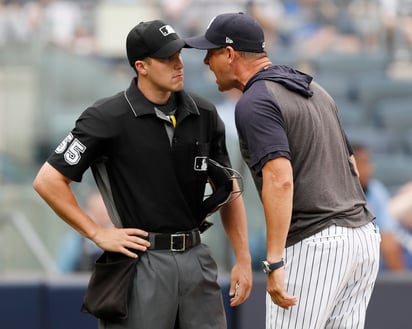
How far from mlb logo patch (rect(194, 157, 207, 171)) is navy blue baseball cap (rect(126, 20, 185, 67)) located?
0.46m

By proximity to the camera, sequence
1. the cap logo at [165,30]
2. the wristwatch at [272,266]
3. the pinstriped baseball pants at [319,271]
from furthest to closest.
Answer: the cap logo at [165,30] < the pinstriped baseball pants at [319,271] < the wristwatch at [272,266]

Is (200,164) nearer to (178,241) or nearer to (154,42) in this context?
(178,241)

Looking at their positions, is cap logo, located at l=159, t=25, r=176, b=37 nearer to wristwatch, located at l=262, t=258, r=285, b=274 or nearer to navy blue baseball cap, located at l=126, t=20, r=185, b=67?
navy blue baseball cap, located at l=126, t=20, r=185, b=67

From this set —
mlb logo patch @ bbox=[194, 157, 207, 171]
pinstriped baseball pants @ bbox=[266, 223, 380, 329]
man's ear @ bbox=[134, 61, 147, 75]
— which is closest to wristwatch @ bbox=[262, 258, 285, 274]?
pinstriped baseball pants @ bbox=[266, 223, 380, 329]

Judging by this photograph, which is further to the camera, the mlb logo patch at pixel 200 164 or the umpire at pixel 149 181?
the mlb logo patch at pixel 200 164

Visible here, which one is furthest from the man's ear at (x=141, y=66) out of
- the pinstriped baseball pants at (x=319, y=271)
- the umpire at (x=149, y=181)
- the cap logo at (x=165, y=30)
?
the pinstriped baseball pants at (x=319, y=271)

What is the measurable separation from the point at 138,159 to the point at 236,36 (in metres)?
0.65

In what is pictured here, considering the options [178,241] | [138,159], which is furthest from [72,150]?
[178,241]

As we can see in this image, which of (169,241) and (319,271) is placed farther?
(169,241)

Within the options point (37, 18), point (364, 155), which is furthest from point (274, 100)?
point (37, 18)

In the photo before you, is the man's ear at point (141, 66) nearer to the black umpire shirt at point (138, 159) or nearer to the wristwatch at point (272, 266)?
the black umpire shirt at point (138, 159)

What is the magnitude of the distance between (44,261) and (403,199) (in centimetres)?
252

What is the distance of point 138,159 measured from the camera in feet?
13.4

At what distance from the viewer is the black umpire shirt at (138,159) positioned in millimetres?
4043
